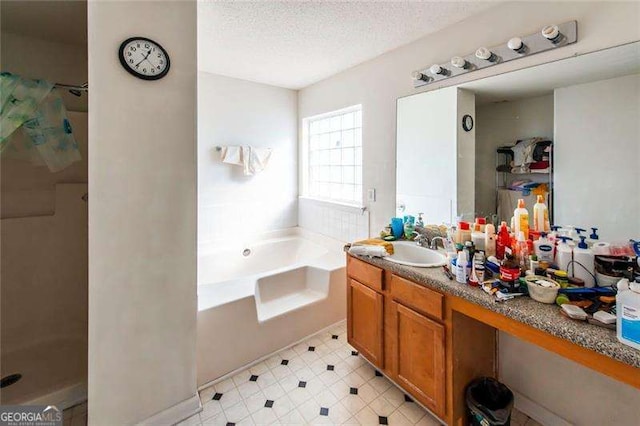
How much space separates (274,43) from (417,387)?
2.64 metres

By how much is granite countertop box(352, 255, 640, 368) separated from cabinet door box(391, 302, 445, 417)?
0.74ft

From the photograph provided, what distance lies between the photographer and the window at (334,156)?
320 centimetres

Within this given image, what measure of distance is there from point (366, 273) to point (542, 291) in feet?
3.15

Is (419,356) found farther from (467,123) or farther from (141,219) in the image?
(141,219)

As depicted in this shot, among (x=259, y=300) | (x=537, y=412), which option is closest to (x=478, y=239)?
(x=537, y=412)

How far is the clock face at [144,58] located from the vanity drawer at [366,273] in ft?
5.33

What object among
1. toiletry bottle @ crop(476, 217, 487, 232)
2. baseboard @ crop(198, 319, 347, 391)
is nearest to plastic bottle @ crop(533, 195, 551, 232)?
toiletry bottle @ crop(476, 217, 487, 232)

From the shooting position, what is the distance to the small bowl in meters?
1.22

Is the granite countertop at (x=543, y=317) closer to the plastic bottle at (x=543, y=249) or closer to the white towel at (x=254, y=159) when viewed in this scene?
the plastic bottle at (x=543, y=249)

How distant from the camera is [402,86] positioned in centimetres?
244

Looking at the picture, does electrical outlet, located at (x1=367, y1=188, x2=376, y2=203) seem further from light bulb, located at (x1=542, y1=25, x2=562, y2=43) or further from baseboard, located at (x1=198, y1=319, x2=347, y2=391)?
light bulb, located at (x1=542, y1=25, x2=562, y2=43)

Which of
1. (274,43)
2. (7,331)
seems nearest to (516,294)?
(274,43)

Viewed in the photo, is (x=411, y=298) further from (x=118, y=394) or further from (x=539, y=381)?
(x=118, y=394)

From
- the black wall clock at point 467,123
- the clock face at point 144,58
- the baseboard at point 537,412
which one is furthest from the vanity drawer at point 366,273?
the clock face at point 144,58
